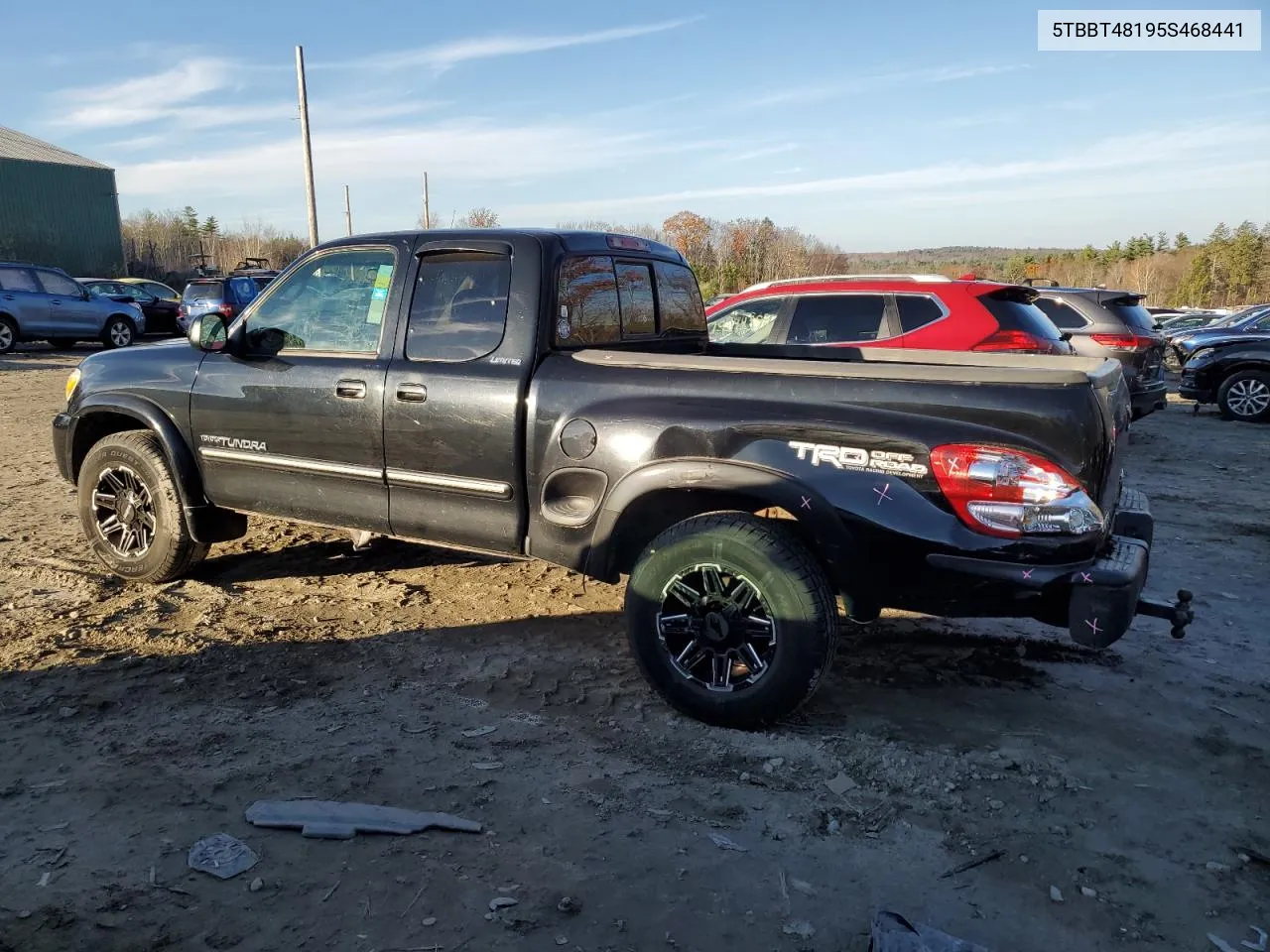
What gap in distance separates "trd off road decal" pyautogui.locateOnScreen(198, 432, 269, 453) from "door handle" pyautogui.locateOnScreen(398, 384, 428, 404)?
0.93m

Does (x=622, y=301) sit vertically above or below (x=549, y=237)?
below

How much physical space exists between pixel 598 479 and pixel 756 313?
471cm

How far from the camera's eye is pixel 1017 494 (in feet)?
9.78

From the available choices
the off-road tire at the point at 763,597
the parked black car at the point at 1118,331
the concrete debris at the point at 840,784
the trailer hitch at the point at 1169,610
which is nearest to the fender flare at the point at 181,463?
the off-road tire at the point at 763,597

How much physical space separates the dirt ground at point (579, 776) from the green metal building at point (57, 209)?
136ft

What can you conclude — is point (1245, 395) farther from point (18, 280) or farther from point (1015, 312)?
point (18, 280)

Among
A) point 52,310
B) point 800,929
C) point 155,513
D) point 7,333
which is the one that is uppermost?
point 52,310

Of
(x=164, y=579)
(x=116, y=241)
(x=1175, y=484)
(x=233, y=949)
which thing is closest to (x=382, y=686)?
(x=233, y=949)

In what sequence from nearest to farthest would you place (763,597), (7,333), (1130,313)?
(763,597) < (1130,313) < (7,333)

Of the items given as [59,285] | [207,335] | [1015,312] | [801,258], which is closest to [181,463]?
[207,335]

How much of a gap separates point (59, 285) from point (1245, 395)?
2149 cm

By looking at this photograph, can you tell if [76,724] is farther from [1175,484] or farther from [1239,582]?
[1175,484]

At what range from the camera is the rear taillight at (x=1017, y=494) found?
2969 millimetres

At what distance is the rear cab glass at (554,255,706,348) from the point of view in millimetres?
4051
